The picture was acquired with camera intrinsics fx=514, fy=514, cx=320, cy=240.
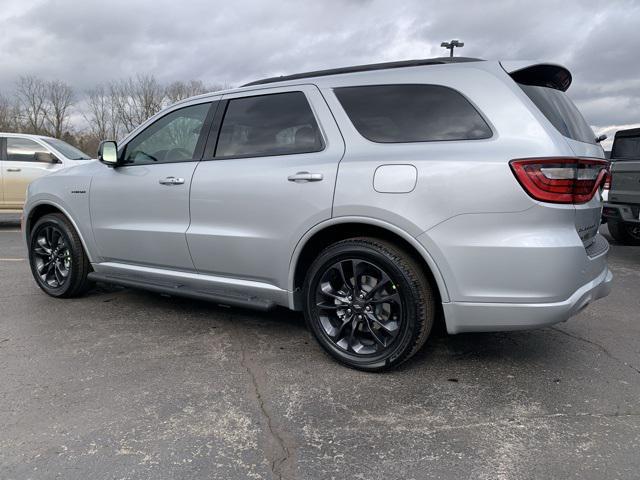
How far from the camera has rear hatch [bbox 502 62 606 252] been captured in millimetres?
2754

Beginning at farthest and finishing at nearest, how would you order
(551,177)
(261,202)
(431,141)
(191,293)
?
(191,293) → (261,202) → (431,141) → (551,177)

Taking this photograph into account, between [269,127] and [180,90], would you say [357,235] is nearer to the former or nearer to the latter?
[269,127]

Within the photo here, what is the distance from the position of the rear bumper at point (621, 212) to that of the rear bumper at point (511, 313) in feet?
15.5

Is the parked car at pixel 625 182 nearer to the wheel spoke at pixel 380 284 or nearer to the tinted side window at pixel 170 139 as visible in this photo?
the wheel spoke at pixel 380 284

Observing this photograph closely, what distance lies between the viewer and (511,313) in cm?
274

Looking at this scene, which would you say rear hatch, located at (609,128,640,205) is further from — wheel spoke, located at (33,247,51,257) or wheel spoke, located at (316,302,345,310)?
wheel spoke, located at (33,247,51,257)

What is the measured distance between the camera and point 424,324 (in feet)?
9.61

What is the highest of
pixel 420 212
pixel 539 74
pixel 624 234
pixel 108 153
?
pixel 539 74

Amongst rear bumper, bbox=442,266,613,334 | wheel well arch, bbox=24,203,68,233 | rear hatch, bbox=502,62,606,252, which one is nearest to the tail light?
rear hatch, bbox=502,62,606,252

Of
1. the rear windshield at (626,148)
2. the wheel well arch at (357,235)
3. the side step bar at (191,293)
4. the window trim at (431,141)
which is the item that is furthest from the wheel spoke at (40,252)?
the rear windshield at (626,148)

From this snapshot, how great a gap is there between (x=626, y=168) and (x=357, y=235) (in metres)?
5.47

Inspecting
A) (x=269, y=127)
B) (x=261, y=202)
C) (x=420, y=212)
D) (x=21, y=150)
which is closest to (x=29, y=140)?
(x=21, y=150)

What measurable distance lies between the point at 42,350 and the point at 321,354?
193 centimetres

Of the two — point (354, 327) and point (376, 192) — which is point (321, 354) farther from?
point (376, 192)
